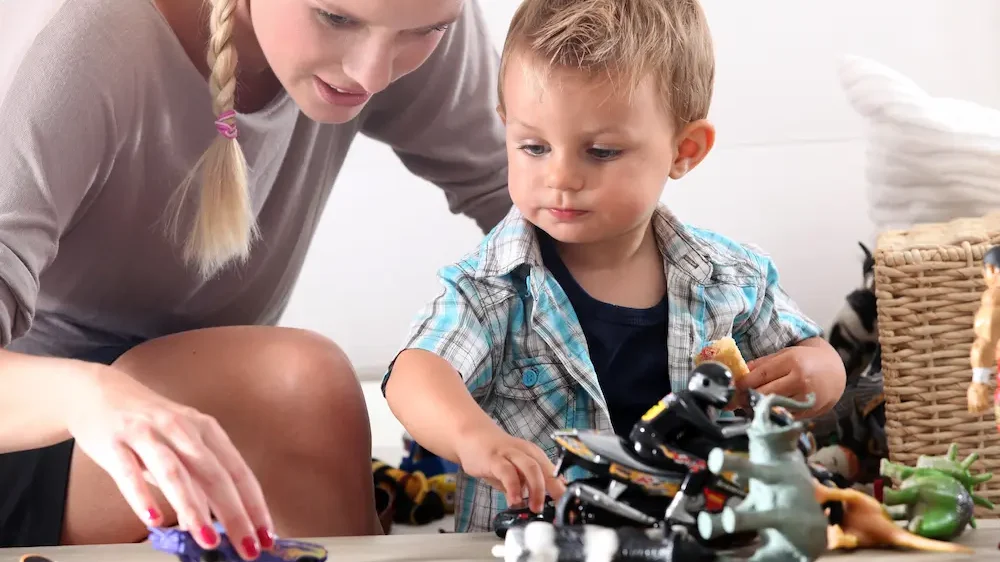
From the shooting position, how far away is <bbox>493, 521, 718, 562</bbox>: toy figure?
62 centimetres

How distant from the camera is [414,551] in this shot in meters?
0.79

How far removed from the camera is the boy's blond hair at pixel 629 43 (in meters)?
0.89

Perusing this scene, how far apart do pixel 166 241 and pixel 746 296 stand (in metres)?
0.55

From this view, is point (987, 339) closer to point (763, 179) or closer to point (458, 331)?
point (458, 331)

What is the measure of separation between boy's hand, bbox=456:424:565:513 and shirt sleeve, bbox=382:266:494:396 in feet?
0.39

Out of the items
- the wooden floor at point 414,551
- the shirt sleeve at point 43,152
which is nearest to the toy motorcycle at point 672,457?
the wooden floor at point 414,551

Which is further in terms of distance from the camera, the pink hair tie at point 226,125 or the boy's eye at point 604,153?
the pink hair tie at point 226,125

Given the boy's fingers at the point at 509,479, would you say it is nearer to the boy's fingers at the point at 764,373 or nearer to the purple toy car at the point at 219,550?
the purple toy car at the point at 219,550

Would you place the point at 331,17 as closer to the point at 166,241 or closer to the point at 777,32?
the point at 166,241

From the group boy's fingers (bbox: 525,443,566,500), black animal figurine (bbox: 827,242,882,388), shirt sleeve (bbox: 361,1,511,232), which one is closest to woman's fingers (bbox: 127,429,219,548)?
boy's fingers (bbox: 525,443,566,500)

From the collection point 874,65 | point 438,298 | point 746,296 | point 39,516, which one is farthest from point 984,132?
point 39,516

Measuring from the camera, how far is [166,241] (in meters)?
1.09

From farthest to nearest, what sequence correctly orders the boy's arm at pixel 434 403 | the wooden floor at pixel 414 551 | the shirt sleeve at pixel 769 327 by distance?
the shirt sleeve at pixel 769 327 < the boy's arm at pixel 434 403 < the wooden floor at pixel 414 551

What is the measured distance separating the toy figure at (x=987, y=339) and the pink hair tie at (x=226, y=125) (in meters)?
0.64
